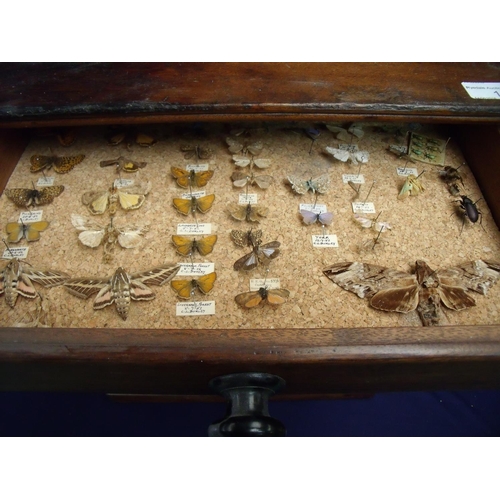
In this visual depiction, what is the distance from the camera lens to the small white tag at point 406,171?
5.18 feet

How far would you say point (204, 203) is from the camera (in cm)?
144

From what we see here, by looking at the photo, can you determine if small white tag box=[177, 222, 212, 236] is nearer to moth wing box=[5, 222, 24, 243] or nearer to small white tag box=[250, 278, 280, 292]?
A: small white tag box=[250, 278, 280, 292]

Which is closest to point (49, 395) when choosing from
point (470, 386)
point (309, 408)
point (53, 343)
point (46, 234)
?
point (46, 234)

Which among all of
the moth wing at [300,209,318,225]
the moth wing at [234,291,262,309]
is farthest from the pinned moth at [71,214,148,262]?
the moth wing at [300,209,318,225]

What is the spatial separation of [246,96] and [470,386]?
1057mm

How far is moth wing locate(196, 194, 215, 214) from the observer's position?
1435 mm

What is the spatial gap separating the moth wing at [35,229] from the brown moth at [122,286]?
0.81ft

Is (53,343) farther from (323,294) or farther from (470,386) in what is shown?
(470,386)

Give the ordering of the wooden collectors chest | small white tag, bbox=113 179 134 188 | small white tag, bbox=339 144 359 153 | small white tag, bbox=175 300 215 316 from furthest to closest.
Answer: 1. small white tag, bbox=339 144 359 153
2. small white tag, bbox=113 179 134 188
3. small white tag, bbox=175 300 215 316
4. the wooden collectors chest

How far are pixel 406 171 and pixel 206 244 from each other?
0.82m

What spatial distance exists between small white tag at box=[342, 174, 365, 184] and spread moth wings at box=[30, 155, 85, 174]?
102 centimetres

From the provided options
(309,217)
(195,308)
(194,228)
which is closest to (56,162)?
(194,228)

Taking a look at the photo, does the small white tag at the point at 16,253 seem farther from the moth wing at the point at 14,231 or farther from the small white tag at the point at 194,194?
the small white tag at the point at 194,194

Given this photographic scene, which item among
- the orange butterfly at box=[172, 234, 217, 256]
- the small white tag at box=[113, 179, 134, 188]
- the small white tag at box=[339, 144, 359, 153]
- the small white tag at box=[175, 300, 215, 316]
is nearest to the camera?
the small white tag at box=[175, 300, 215, 316]
